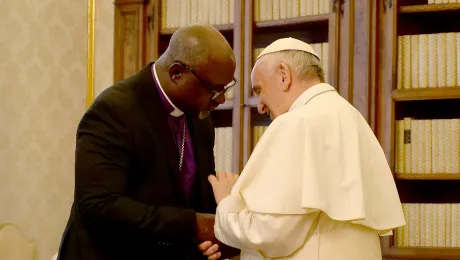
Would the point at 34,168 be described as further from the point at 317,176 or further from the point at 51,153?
the point at 317,176

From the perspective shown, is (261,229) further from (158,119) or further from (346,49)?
(346,49)

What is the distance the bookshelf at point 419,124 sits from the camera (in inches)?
138

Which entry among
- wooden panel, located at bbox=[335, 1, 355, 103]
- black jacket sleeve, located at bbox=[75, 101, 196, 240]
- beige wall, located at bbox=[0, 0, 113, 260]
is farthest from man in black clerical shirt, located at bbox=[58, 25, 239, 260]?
beige wall, located at bbox=[0, 0, 113, 260]

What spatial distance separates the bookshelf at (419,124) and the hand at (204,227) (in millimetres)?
1667

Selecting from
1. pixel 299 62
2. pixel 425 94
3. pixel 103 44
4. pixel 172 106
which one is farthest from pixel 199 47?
pixel 103 44

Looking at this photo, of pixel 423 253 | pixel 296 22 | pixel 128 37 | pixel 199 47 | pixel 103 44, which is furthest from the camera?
pixel 103 44

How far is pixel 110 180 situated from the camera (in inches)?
76.7

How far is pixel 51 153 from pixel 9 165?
0.34 metres

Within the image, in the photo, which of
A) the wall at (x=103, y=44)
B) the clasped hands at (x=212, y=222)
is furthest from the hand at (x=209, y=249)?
the wall at (x=103, y=44)

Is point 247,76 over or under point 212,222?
over

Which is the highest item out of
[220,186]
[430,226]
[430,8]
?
[430,8]

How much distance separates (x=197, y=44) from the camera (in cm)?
207

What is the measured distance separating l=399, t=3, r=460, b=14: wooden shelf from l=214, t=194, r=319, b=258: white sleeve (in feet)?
6.26

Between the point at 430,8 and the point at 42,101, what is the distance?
7.90 ft
